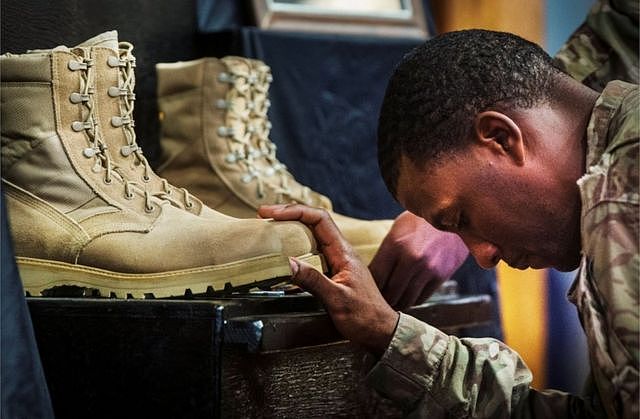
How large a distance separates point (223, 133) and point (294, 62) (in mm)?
399

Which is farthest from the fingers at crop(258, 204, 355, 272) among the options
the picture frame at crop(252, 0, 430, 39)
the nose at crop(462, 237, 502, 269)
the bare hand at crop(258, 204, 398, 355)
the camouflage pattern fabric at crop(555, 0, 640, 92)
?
the picture frame at crop(252, 0, 430, 39)

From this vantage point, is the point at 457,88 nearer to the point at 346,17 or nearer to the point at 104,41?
the point at 104,41

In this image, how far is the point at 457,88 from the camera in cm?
101

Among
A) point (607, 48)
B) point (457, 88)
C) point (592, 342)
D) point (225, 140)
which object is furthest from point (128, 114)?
point (607, 48)

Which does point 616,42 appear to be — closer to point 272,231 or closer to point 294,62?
point 294,62

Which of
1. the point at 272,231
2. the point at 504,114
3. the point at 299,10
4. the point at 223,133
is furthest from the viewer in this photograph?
the point at 299,10

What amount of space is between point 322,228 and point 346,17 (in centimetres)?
94

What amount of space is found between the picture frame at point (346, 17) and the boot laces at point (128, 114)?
26.7 inches

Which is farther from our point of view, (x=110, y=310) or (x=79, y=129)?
(x=79, y=129)

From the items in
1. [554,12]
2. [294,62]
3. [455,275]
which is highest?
[294,62]

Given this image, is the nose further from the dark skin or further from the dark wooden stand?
the dark wooden stand

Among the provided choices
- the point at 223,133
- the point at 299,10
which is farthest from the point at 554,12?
the point at 223,133

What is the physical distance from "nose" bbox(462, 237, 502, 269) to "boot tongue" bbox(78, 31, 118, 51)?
1.40ft

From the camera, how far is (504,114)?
994 millimetres
